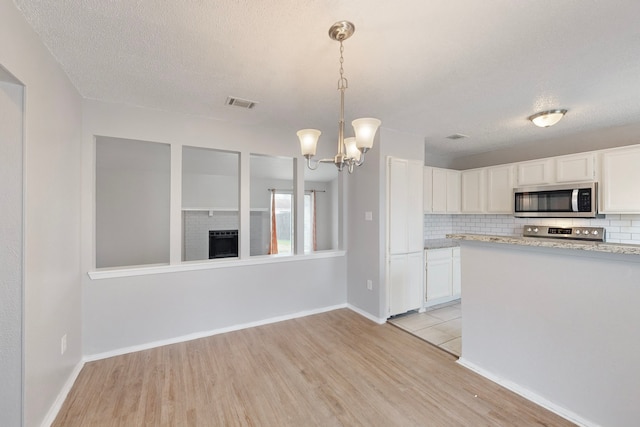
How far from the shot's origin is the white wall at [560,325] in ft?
5.42

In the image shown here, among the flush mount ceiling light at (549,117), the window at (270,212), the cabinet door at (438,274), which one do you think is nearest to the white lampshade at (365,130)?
the flush mount ceiling light at (549,117)

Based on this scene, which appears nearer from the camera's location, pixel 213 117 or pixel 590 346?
pixel 590 346

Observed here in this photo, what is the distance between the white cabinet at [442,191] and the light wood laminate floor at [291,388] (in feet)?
7.13

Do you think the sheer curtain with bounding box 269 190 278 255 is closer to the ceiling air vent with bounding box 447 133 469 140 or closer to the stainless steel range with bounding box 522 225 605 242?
the ceiling air vent with bounding box 447 133 469 140

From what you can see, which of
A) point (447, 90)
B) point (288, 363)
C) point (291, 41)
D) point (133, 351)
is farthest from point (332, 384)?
point (447, 90)

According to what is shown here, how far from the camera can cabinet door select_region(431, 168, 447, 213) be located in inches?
173

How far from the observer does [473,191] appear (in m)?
4.59

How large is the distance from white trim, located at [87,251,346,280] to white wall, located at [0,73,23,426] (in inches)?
46.3

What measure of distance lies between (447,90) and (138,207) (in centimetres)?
530

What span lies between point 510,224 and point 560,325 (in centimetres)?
Answer: 298

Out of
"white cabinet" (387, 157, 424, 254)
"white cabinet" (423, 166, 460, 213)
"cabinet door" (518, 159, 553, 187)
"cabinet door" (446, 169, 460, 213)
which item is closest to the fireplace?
"white cabinet" (387, 157, 424, 254)

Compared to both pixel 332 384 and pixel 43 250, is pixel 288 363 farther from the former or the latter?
pixel 43 250

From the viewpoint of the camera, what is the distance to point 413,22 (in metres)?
1.60

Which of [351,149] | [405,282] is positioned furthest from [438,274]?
[351,149]
